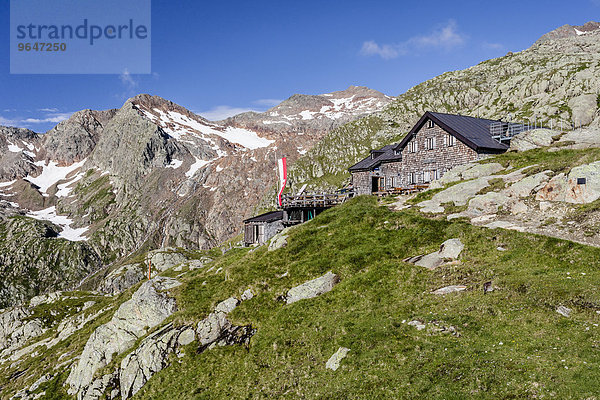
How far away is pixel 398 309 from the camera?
22.7 m

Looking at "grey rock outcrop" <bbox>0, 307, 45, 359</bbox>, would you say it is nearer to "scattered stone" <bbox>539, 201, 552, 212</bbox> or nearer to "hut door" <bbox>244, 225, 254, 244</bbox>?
"hut door" <bbox>244, 225, 254, 244</bbox>

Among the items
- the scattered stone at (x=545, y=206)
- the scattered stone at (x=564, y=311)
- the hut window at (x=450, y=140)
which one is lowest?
the scattered stone at (x=564, y=311)

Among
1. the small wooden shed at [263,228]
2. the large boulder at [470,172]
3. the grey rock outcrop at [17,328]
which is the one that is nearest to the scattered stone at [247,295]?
the large boulder at [470,172]

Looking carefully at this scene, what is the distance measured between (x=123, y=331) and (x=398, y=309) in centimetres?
2819

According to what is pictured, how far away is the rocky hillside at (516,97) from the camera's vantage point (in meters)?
125

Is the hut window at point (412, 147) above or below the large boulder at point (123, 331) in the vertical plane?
above

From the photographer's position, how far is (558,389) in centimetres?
1292

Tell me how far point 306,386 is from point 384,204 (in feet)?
93.0

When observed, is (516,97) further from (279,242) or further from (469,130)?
(279,242)

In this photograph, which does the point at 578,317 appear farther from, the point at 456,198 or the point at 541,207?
the point at 456,198

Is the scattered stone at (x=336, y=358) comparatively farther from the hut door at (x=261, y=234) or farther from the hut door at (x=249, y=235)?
the hut door at (x=249, y=235)

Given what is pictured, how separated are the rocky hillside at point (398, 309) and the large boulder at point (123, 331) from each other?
0.17m

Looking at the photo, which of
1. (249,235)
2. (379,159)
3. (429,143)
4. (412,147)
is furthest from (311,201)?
(429,143)

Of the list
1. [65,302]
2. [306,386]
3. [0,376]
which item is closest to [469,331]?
[306,386]
